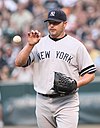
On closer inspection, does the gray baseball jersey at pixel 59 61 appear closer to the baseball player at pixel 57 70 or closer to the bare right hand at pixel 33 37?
the baseball player at pixel 57 70

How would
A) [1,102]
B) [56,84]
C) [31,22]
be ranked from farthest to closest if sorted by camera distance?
Answer: 1. [31,22]
2. [1,102]
3. [56,84]

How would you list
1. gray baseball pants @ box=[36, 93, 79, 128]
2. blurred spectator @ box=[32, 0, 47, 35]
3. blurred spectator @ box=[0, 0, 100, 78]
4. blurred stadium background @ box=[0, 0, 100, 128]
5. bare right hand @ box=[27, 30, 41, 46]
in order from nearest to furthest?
bare right hand @ box=[27, 30, 41, 46] → gray baseball pants @ box=[36, 93, 79, 128] → blurred stadium background @ box=[0, 0, 100, 128] → blurred spectator @ box=[0, 0, 100, 78] → blurred spectator @ box=[32, 0, 47, 35]

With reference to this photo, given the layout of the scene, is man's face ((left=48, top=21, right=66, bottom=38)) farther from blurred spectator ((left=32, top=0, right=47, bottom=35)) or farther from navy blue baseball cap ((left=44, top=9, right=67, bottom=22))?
blurred spectator ((left=32, top=0, right=47, bottom=35))

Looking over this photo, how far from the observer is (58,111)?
228 inches

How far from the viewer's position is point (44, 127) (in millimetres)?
5871

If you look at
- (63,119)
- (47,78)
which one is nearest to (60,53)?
(47,78)

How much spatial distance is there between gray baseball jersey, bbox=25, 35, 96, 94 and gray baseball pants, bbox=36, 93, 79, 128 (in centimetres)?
17

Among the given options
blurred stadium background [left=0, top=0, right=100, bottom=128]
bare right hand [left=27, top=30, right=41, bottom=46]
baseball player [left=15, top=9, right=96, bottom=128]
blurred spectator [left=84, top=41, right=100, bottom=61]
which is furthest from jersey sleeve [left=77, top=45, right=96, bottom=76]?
blurred spectator [left=84, top=41, right=100, bottom=61]

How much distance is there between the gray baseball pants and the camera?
573 cm

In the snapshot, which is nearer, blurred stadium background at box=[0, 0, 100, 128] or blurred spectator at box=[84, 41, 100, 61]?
blurred stadium background at box=[0, 0, 100, 128]

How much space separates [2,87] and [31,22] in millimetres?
2830

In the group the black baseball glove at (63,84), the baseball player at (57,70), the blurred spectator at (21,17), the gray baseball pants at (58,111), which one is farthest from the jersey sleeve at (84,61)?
the blurred spectator at (21,17)

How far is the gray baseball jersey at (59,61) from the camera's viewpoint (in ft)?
19.0

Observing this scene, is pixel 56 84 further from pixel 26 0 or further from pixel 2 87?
pixel 26 0
